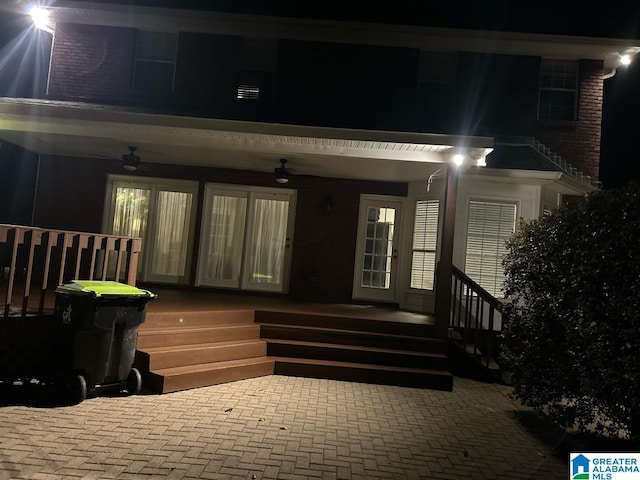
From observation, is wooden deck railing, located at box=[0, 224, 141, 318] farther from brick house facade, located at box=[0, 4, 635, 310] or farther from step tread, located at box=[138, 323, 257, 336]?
brick house facade, located at box=[0, 4, 635, 310]

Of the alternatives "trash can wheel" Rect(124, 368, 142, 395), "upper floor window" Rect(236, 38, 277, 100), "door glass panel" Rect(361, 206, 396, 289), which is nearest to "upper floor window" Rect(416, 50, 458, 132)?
"door glass panel" Rect(361, 206, 396, 289)

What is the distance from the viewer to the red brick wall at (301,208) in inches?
343

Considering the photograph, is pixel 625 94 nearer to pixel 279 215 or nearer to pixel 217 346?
pixel 279 215

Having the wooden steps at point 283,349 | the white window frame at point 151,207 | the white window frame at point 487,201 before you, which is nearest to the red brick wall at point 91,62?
the white window frame at point 151,207

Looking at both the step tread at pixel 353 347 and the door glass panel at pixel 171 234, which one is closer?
the step tread at pixel 353 347

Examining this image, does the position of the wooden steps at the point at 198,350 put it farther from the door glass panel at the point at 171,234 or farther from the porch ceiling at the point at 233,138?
the door glass panel at the point at 171,234

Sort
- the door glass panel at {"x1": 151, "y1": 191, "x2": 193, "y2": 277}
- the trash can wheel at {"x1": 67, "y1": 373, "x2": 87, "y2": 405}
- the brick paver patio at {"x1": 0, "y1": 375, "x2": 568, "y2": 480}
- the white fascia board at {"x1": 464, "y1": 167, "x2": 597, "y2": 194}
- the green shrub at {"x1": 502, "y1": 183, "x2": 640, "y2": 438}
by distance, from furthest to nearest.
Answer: the door glass panel at {"x1": 151, "y1": 191, "x2": 193, "y2": 277} → the white fascia board at {"x1": 464, "y1": 167, "x2": 597, "y2": 194} → the trash can wheel at {"x1": 67, "y1": 373, "x2": 87, "y2": 405} → the green shrub at {"x1": 502, "y1": 183, "x2": 640, "y2": 438} → the brick paver patio at {"x1": 0, "y1": 375, "x2": 568, "y2": 480}

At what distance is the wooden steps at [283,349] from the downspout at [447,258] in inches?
8.8

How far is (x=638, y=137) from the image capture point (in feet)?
76.6

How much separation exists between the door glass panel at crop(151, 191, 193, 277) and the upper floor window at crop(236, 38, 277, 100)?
2.63 m

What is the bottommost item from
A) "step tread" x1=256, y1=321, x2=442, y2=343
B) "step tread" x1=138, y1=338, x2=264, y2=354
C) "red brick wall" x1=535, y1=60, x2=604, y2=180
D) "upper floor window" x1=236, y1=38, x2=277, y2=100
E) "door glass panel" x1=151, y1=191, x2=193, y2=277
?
"step tread" x1=138, y1=338, x2=264, y2=354

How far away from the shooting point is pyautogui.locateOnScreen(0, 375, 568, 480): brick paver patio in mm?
2967

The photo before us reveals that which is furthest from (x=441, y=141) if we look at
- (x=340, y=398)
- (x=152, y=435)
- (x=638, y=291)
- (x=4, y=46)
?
(x=4, y=46)

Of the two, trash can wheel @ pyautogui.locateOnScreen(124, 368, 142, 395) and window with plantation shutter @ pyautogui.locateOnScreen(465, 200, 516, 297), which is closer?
→ trash can wheel @ pyautogui.locateOnScreen(124, 368, 142, 395)
